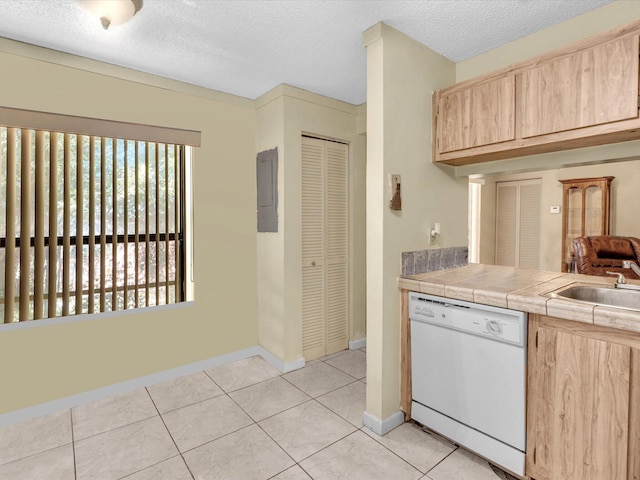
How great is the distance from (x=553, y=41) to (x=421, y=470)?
8.31 ft

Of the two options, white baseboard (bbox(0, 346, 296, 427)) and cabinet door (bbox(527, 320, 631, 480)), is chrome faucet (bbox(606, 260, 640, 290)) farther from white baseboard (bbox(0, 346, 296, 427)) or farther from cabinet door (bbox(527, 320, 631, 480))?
white baseboard (bbox(0, 346, 296, 427))

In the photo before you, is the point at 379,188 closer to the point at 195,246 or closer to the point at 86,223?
the point at 195,246

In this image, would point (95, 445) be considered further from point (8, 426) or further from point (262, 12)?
→ point (262, 12)

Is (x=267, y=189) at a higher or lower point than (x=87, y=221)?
higher

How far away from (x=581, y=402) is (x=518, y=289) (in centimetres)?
55

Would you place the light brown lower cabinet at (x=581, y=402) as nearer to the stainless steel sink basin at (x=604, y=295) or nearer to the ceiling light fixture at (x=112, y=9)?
the stainless steel sink basin at (x=604, y=295)

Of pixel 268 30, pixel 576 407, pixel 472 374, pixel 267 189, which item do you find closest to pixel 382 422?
pixel 472 374

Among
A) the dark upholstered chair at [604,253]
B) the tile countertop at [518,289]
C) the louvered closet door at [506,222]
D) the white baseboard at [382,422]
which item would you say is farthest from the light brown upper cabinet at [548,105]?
the white baseboard at [382,422]

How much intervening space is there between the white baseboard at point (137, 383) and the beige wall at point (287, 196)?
90 millimetres

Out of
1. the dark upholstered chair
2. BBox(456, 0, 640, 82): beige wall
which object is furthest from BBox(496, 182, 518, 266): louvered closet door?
BBox(456, 0, 640, 82): beige wall

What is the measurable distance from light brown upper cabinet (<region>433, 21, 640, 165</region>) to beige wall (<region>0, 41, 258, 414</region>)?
6.03 ft

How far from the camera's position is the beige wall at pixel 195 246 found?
2.24 meters

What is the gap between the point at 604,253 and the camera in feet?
6.92

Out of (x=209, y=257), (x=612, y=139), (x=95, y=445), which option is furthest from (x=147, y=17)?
(x=612, y=139)
